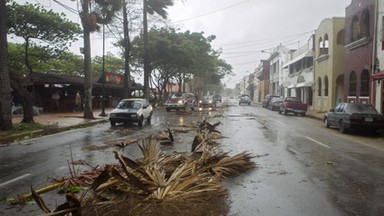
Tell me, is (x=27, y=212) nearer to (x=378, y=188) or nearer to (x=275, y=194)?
(x=275, y=194)

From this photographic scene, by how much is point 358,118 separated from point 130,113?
11387 millimetres

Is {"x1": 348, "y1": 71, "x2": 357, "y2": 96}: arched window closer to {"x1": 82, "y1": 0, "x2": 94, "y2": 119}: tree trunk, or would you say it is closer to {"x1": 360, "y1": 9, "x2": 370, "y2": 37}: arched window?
{"x1": 360, "y1": 9, "x2": 370, "y2": 37}: arched window

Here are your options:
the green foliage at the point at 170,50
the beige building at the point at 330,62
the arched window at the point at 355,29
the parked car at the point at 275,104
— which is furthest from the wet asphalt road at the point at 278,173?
the green foliage at the point at 170,50

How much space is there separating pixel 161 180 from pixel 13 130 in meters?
11.9

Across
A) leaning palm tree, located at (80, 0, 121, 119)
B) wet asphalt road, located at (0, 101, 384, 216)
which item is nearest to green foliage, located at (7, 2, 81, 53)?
leaning palm tree, located at (80, 0, 121, 119)

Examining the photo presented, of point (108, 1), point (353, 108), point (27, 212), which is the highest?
point (108, 1)

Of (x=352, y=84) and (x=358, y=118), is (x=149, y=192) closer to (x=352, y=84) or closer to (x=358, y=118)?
(x=358, y=118)

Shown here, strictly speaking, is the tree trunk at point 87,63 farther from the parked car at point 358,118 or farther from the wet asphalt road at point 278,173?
the parked car at point 358,118

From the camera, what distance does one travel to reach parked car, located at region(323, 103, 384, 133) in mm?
17000

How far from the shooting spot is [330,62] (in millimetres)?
34500

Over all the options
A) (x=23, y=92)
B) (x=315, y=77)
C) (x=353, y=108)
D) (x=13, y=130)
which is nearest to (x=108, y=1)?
(x=23, y=92)

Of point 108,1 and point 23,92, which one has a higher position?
point 108,1

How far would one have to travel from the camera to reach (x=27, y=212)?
5234 mm

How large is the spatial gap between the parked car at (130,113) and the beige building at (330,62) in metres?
19.4
